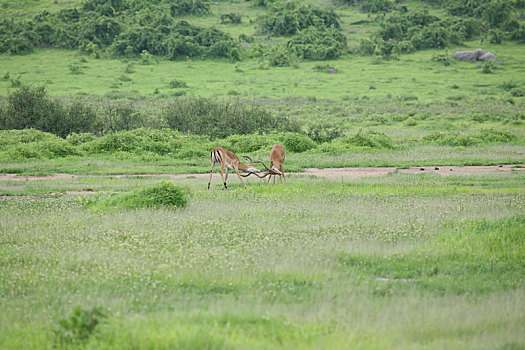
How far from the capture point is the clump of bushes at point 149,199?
1269 centimetres

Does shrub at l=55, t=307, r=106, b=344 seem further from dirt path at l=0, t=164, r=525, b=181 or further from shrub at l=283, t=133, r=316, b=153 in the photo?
shrub at l=283, t=133, r=316, b=153

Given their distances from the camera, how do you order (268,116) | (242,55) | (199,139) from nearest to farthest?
(199,139) → (268,116) → (242,55)

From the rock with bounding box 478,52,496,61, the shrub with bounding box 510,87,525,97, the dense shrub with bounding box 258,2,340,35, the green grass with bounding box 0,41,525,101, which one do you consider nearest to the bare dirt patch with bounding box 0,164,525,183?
the green grass with bounding box 0,41,525,101

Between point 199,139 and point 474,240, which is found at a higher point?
point 474,240

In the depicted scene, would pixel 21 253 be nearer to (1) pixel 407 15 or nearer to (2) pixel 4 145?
(2) pixel 4 145

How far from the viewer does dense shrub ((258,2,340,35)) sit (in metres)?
80.3

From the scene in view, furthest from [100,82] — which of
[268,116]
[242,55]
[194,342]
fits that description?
[194,342]

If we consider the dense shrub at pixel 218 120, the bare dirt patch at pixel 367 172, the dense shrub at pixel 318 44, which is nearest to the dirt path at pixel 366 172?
the bare dirt patch at pixel 367 172

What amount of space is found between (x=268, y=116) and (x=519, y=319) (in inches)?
881

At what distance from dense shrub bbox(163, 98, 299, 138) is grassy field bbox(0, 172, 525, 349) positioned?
13.8 m

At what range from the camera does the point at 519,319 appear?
6.47 meters

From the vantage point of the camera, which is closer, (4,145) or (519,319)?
(519,319)

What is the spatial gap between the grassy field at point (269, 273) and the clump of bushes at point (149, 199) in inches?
11.9

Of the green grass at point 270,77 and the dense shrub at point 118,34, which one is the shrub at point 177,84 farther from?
the dense shrub at point 118,34
